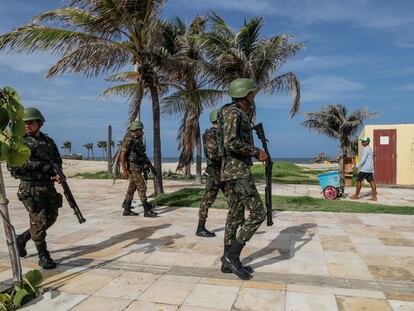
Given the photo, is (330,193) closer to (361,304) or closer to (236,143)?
(236,143)

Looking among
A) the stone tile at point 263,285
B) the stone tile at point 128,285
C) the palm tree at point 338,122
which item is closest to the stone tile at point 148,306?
the stone tile at point 128,285

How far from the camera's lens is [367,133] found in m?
15.7

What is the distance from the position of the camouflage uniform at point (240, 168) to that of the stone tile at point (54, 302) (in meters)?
→ 1.74

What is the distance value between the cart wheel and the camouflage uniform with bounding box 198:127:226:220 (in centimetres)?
518

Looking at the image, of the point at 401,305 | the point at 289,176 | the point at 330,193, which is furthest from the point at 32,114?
the point at 289,176

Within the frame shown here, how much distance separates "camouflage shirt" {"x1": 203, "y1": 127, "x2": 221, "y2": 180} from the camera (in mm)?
5863

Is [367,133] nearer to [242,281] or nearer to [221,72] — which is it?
[221,72]

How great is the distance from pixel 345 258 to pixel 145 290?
2.57 metres

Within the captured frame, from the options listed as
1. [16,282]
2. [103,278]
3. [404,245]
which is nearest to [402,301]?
[404,245]

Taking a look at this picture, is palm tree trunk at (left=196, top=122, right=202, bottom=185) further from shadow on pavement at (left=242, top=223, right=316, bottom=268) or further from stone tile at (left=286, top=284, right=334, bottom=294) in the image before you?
stone tile at (left=286, top=284, right=334, bottom=294)

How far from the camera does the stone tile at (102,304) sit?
335cm

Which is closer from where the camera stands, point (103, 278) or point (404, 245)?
point (103, 278)

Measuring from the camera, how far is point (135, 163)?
7836 mm

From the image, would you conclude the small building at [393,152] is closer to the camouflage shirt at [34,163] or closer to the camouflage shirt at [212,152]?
the camouflage shirt at [212,152]
